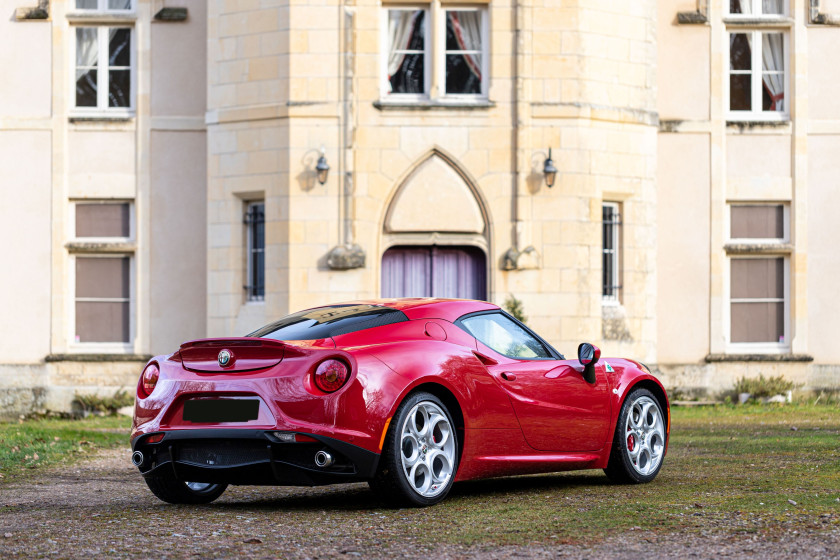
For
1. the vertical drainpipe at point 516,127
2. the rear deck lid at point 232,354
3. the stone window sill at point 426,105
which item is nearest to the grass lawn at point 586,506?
the rear deck lid at point 232,354

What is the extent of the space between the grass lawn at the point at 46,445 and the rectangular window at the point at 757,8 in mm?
11722

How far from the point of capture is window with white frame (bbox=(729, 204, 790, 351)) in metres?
20.2

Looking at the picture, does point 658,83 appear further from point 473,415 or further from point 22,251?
point 473,415

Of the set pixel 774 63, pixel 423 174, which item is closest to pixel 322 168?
pixel 423 174

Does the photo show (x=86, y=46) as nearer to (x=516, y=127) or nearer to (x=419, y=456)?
(x=516, y=127)

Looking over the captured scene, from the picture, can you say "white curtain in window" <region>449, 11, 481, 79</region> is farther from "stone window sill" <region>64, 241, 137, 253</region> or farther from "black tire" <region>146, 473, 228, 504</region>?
"black tire" <region>146, 473, 228, 504</region>

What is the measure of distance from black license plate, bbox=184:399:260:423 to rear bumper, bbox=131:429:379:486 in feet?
0.26

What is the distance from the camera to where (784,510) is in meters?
6.58

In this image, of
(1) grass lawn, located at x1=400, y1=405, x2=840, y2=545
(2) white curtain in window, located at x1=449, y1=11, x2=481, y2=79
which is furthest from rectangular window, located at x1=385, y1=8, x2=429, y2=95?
(1) grass lawn, located at x1=400, y1=405, x2=840, y2=545

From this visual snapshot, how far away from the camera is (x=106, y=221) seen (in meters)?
20.1

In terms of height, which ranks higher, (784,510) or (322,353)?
(322,353)

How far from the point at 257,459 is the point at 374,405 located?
0.69 metres

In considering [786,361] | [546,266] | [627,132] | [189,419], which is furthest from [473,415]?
[786,361]

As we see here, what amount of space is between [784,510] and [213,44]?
1386 centimetres
